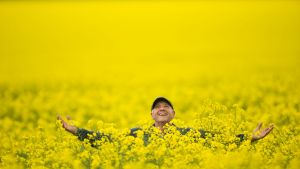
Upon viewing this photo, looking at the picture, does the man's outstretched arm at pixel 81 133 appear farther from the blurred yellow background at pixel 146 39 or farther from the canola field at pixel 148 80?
the blurred yellow background at pixel 146 39

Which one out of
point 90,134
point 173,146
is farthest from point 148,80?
point 173,146

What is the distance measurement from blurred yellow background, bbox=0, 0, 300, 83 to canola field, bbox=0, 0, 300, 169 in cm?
6

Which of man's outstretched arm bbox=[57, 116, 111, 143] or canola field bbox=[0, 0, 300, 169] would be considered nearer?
canola field bbox=[0, 0, 300, 169]

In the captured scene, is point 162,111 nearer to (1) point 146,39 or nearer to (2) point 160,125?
(2) point 160,125

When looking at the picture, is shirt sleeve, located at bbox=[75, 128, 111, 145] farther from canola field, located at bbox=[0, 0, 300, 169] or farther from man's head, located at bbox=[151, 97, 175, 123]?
man's head, located at bbox=[151, 97, 175, 123]

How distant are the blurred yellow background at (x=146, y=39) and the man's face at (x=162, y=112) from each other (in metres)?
13.9

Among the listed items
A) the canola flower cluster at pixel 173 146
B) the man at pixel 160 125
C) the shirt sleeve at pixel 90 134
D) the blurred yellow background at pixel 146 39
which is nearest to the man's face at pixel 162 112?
the man at pixel 160 125

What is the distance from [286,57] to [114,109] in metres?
11.2

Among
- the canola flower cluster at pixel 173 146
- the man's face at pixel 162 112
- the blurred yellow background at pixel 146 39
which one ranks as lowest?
the canola flower cluster at pixel 173 146

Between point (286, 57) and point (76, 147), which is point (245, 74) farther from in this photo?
point (76, 147)

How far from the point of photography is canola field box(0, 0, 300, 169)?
1087 centimetres

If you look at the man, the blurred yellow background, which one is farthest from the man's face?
the blurred yellow background

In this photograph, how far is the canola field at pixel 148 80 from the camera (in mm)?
10867

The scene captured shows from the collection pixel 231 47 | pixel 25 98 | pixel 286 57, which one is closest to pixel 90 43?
pixel 231 47
